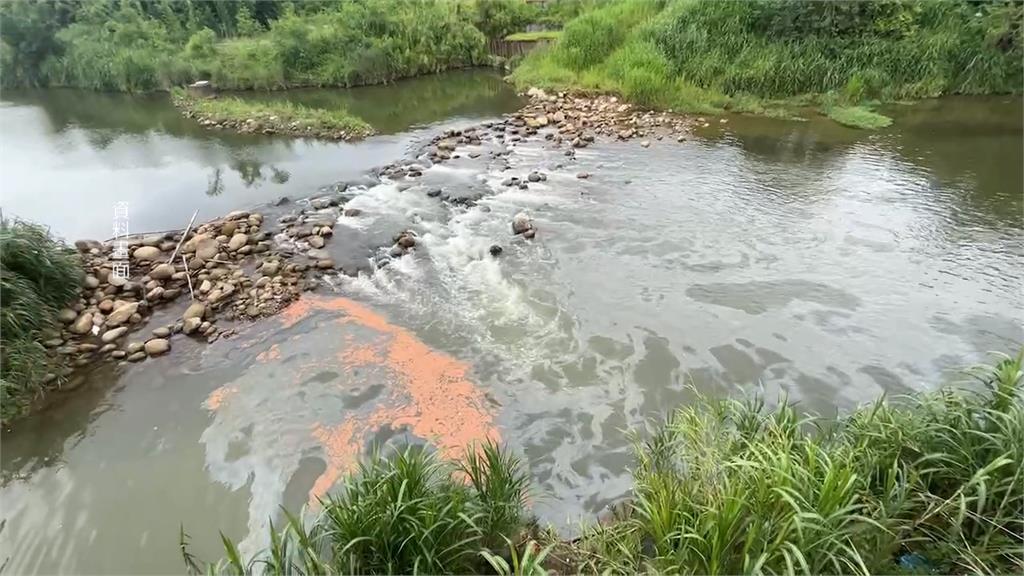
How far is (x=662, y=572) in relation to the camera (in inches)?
123

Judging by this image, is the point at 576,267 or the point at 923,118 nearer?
the point at 576,267

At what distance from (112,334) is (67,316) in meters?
0.71

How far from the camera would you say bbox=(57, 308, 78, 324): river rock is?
6.90 metres

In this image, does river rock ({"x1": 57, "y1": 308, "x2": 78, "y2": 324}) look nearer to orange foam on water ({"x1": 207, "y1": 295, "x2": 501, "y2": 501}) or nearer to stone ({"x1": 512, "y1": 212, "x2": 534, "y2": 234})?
orange foam on water ({"x1": 207, "y1": 295, "x2": 501, "y2": 501})

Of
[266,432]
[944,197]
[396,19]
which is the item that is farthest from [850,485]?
[396,19]

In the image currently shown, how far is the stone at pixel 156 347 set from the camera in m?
6.60

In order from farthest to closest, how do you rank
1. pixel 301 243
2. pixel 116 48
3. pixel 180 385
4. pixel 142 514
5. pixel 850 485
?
pixel 116 48, pixel 301 243, pixel 180 385, pixel 142 514, pixel 850 485

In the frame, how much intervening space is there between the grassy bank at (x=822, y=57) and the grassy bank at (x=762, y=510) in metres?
11.9

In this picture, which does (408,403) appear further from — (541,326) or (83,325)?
(83,325)

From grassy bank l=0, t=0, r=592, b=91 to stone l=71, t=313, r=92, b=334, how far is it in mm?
15545

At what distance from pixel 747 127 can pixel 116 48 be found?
24371 mm

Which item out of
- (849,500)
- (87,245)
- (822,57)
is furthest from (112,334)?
(822,57)

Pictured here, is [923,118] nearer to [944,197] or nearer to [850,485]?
[944,197]

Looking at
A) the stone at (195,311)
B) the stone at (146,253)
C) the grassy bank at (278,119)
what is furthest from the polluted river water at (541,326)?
the grassy bank at (278,119)
